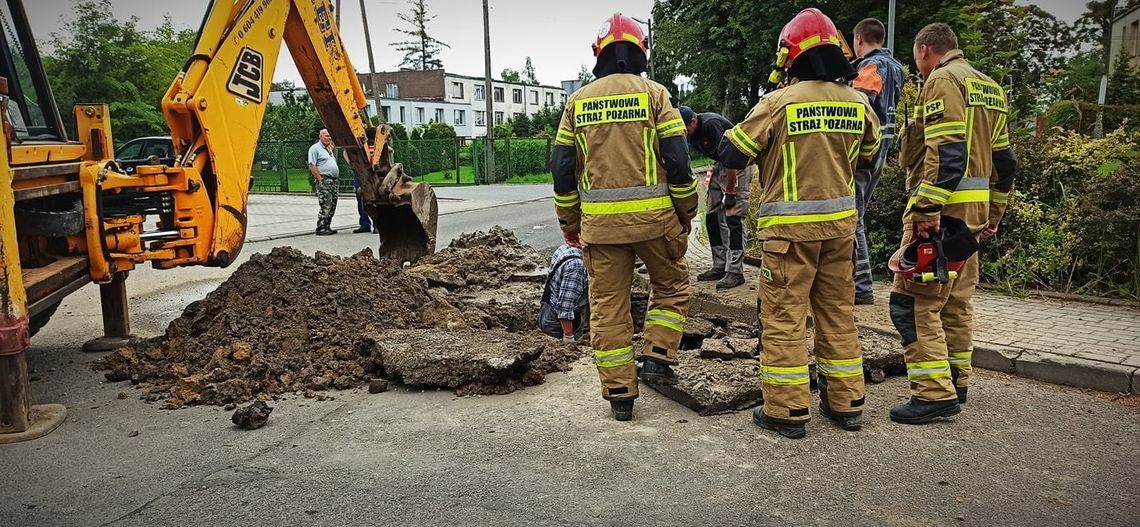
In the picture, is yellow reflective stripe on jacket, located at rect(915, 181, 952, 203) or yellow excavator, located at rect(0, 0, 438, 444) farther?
yellow excavator, located at rect(0, 0, 438, 444)

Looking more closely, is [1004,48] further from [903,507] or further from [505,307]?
[903,507]

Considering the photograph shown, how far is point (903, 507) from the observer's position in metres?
3.45

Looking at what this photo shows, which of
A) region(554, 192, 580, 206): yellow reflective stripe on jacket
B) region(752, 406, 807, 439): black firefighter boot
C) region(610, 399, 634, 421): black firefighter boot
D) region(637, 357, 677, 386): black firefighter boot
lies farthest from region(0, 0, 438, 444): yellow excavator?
region(752, 406, 807, 439): black firefighter boot

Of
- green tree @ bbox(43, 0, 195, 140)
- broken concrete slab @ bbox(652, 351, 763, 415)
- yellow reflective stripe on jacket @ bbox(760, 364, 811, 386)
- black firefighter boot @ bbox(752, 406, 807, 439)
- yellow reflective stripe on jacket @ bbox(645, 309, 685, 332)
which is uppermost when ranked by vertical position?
green tree @ bbox(43, 0, 195, 140)

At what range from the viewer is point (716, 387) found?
189 inches

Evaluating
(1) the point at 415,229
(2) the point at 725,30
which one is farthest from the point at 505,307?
(2) the point at 725,30

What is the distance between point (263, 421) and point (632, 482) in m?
2.30

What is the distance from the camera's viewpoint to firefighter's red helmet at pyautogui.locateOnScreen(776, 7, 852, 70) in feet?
14.0

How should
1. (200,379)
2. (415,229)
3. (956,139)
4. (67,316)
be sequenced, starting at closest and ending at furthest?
(956,139)
(200,379)
(67,316)
(415,229)

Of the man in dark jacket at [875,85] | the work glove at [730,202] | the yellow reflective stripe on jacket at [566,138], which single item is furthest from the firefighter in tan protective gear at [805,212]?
the work glove at [730,202]

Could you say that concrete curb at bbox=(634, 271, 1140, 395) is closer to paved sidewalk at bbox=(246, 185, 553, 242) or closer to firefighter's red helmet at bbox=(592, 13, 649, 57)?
firefighter's red helmet at bbox=(592, 13, 649, 57)

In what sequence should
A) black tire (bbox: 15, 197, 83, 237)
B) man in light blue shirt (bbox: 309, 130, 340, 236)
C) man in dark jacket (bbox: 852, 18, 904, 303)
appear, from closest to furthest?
black tire (bbox: 15, 197, 83, 237) < man in dark jacket (bbox: 852, 18, 904, 303) < man in light blue shirt (bbox: 309, 130, 340, 236)

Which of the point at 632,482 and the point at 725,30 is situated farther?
the point at 725,30


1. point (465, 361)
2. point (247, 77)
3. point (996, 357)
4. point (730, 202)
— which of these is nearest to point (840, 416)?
point (996, 357)
